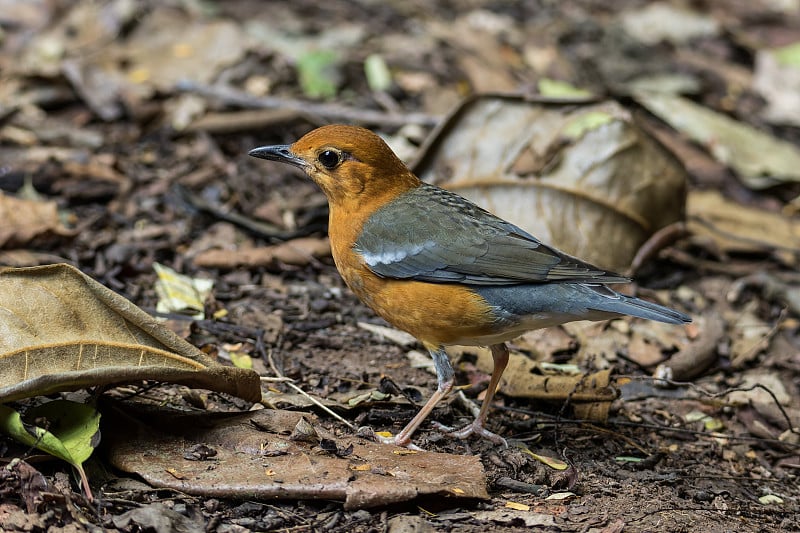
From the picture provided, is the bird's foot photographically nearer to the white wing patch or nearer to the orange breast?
the orange breast

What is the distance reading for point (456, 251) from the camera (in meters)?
5.21

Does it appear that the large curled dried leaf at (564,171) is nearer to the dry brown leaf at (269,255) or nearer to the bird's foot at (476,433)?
the dry brown leaf at (269,255)

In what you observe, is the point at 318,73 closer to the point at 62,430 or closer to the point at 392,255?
the point at 392,255

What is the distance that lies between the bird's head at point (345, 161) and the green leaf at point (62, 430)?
2.01 meters

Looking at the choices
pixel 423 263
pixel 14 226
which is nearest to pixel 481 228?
pixel 423 263

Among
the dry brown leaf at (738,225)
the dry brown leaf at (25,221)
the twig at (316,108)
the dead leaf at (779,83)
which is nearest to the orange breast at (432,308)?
the dry brown leaf at (25,221)

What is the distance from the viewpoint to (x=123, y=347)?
14.1 feet

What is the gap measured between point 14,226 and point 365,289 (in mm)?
2668

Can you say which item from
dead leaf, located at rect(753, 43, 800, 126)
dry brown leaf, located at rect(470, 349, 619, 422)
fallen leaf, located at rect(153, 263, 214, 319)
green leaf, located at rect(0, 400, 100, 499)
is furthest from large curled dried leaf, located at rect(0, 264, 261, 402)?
dead leaf, located at rect(753, 43, 800, 126)

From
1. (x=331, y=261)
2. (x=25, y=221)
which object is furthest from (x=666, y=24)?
(x=25, y=221)

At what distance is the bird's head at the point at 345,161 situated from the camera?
5504 mm

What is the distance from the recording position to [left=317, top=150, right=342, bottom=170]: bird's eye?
5.52 metres

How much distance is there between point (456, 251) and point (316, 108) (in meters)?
3.52

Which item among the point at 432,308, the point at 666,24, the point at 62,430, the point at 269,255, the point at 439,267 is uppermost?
the point at 666,24
